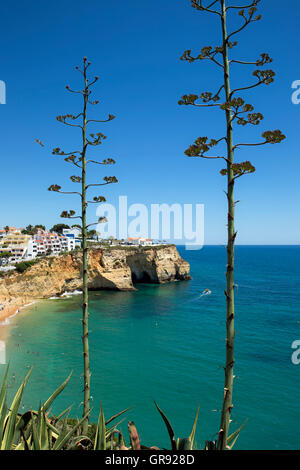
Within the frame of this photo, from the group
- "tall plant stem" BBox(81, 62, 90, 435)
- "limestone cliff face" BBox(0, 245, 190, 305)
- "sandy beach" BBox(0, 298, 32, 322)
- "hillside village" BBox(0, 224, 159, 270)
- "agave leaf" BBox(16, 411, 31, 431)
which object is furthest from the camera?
"hillside village" BBox(0, 224, 159, 270)

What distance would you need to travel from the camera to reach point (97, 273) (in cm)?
4428

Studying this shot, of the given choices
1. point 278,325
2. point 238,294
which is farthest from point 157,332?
point 238,294

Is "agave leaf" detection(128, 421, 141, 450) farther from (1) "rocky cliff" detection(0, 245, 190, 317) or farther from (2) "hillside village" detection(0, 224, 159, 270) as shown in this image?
(2) "hillside village" detection(0, 224, 159, 270)

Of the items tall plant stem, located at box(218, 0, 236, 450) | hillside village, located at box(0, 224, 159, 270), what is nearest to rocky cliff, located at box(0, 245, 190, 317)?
hillside village, located at box(0, 224, 159, 270)

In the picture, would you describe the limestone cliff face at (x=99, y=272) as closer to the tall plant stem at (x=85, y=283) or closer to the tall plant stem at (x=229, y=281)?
the tall plant stem at (x=85, y=283)

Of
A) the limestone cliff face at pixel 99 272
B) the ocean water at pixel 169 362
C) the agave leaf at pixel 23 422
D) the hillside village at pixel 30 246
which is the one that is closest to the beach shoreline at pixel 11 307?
the limestone cliff face at pixel 99 272

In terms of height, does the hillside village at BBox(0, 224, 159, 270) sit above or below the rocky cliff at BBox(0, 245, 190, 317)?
above

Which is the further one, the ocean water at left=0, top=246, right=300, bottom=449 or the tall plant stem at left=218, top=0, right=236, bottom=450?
the ocean water at left=0, top=246, right=300, bottom=449

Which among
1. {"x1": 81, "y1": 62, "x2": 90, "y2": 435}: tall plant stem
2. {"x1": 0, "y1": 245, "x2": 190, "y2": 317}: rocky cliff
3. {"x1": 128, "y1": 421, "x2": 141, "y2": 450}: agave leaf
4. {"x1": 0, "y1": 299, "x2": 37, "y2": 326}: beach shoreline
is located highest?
{"x1": 81, "y1": 62, "x2": 90, "y2": 435}: tall plant stem

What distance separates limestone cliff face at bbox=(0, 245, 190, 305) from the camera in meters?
36.7

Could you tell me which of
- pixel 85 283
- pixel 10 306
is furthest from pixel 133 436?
pixel 10 306

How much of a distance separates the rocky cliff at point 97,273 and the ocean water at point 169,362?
142 inches

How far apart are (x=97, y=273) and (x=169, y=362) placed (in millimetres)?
27092
